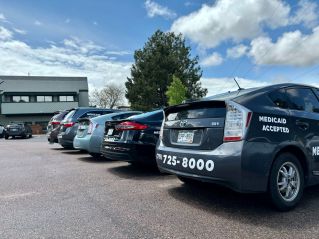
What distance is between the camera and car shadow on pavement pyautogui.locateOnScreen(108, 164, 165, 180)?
6.57 m

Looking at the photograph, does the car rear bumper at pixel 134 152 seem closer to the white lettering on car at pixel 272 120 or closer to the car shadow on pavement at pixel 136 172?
the car shadow on pavement at pixel 136 172

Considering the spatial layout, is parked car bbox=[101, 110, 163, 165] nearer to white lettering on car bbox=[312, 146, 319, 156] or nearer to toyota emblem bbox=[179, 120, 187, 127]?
toyota emblem bbox=[179, 120, 187, 127]

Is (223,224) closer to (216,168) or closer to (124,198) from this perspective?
(216,168)

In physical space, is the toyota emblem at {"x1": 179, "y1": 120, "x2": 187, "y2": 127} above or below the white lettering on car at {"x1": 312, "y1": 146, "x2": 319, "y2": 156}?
above

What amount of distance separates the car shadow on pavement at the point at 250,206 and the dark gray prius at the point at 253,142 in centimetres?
19

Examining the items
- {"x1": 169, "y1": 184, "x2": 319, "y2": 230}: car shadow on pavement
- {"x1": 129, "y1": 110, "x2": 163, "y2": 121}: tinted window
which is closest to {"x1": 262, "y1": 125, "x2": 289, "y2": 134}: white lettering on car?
{"x1": 169, "y1": 184, "x2": 319, "y2": 230}: car shadow on pavement

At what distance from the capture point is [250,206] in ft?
14.4

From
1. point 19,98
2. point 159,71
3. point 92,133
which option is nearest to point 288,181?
point 92,133

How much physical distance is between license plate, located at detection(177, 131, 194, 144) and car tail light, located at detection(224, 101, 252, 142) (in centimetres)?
59

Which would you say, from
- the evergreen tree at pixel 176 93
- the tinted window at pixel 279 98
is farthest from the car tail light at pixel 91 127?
the evergreen tree at pixel 176 93

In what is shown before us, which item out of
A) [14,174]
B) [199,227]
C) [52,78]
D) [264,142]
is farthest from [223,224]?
[52,78]

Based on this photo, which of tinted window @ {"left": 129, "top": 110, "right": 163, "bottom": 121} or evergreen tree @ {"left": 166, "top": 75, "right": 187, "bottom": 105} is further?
evergreen tree @ {"left": 166, "top": 75, "right": 187, "bottom": 105}

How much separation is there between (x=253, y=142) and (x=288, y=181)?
0.86 m

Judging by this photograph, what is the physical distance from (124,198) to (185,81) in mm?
37193
